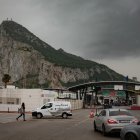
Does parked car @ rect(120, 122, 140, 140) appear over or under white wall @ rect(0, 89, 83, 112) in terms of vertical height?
under

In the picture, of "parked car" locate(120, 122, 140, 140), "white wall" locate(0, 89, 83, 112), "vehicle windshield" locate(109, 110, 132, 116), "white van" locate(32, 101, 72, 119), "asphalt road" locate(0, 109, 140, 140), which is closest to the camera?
"parked car" locate(120, 122, 140, 140)

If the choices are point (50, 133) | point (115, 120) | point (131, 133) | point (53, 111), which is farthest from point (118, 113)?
point (53, 111)

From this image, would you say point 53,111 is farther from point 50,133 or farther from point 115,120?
point 115,120

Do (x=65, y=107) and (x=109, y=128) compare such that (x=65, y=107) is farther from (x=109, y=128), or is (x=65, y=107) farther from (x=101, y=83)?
(x=101, y=83)

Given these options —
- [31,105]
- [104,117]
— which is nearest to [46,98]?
[31,105]

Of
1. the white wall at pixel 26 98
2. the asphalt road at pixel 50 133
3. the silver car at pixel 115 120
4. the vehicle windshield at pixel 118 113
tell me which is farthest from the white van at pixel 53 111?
the white wall at pixel 26 98

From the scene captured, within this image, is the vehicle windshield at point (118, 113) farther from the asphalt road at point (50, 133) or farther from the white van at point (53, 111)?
the white van at point (53, 111)

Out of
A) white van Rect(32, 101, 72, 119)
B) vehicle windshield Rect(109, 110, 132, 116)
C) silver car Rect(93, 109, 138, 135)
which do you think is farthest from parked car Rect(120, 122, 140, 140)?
white van Rect(32, 101, 72, 119)

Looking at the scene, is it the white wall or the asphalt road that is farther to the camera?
the white wall

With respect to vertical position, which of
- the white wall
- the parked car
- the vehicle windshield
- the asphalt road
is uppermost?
the white wall

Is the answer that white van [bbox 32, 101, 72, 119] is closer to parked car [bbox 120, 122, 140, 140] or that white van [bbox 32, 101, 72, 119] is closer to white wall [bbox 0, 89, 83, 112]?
white wall [bbox 0, 89, 83, 112]

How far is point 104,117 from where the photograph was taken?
835 inches

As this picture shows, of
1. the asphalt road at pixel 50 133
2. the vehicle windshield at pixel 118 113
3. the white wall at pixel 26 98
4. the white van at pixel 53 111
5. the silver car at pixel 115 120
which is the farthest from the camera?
the white wall at pixel 26 98

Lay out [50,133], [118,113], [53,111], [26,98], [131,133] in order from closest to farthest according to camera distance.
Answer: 1. [131,133]
2. [118,113]
3. [50,133]
4. [53,111]
5. [26,98]
